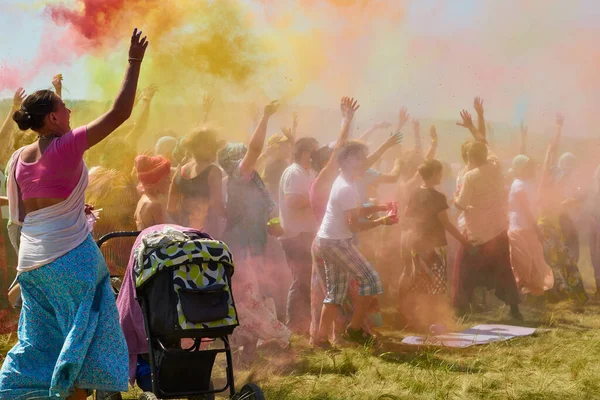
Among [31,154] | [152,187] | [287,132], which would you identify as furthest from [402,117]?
[31,154]

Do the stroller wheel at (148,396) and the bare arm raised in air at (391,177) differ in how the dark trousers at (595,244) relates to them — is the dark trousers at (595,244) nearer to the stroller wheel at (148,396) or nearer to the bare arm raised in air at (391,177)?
the bare arm raised in air at (391,177)

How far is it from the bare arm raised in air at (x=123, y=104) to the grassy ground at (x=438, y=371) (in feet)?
7.31

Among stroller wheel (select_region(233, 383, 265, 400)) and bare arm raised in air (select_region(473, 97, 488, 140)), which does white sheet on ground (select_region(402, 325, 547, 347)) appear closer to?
bare arm raised in air (select_region(473, 97, 488, 140))

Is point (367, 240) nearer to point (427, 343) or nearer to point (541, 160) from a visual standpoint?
point (427, 343)

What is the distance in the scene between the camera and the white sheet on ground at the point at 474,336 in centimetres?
718

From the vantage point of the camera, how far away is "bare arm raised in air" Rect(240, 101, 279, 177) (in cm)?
704

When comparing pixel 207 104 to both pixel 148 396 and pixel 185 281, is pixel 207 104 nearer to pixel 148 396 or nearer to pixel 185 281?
pixel 185 281

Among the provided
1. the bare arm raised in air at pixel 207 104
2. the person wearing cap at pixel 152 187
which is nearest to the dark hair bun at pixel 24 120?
the person wearing cap at pixel 152 187

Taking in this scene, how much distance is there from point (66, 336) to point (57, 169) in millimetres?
820

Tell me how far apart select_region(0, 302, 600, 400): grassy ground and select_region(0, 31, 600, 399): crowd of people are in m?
0.42

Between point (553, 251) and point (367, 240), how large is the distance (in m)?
2.40

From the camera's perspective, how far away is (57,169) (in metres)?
4.04

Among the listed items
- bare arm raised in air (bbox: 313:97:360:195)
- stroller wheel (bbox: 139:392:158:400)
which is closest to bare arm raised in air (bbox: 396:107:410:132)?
bare arm raised in air (bbox: 313:97:360:195)

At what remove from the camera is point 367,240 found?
29.8 ft
